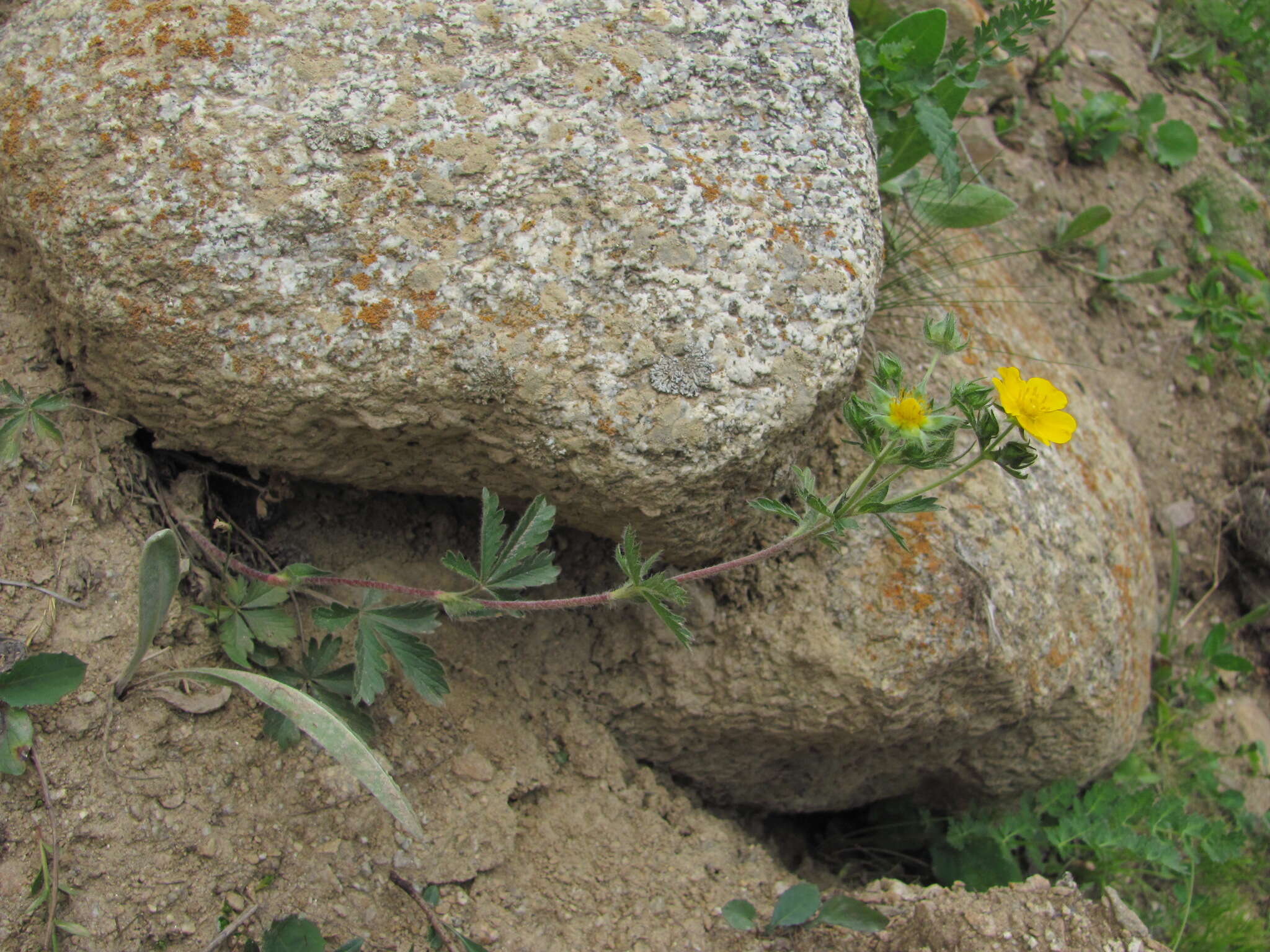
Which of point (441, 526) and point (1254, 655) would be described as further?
point (1254, 655)

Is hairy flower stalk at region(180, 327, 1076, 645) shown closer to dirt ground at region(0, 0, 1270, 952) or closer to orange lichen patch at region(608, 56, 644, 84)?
dirt ground at region(0, 0, 1270, 952)

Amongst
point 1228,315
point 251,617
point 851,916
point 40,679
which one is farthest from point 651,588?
point 1228,315

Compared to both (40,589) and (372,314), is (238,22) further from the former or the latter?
(40,589)

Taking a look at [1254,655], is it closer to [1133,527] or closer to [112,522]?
[1133,527]

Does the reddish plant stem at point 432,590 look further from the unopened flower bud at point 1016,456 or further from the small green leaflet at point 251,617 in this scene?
the unopened flower bud at point 1016,456

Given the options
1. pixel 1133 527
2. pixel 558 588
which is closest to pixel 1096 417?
pixel 1133 527

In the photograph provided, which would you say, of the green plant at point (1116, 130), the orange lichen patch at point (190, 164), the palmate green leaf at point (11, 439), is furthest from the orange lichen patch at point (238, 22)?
the green plant at point (1116, 130)
